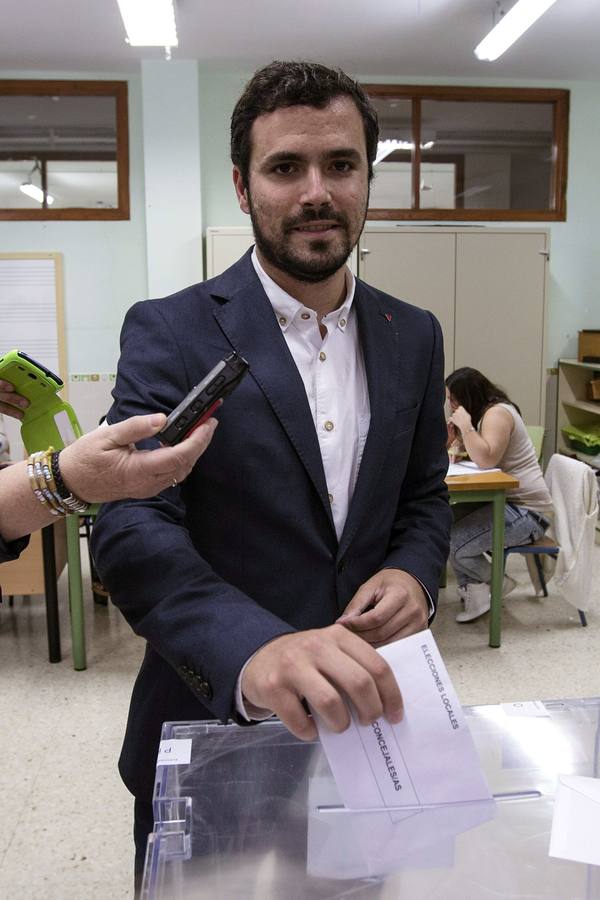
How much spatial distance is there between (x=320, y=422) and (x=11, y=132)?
5.37 meters

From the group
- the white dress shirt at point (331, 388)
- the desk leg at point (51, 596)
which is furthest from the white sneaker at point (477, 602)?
the white dress shirt at point (331, 388)

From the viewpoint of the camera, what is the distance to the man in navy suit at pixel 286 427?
3.49 ft

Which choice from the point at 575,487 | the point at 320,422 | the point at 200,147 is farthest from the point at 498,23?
the point at 320,422

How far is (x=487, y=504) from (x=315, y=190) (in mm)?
2932

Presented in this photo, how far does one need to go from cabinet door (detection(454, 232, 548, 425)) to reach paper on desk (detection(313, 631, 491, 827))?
16.2 feet

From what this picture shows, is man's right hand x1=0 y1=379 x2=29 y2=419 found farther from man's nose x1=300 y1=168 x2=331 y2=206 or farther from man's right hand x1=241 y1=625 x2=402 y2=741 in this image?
man's right hand x1=241 y1=625 x2=402 y2=741

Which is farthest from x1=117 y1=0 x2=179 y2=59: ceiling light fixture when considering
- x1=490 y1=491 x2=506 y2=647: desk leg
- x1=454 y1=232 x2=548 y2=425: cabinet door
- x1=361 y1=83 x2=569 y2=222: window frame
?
x1=490 y1=491 x2=506 y2=647: desk leg

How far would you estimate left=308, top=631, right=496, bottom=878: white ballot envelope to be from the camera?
800 millimetres

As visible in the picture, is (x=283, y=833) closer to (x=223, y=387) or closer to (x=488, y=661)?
(x=223, y=387)

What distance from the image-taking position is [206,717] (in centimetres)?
126

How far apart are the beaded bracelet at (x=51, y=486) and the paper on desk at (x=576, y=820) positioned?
2.08 ft

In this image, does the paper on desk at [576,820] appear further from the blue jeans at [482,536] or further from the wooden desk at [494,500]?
the blue jeans at [482,536]

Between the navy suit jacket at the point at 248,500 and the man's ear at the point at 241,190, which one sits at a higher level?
the man's ear at the point at 241,190

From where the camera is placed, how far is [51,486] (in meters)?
0.93
